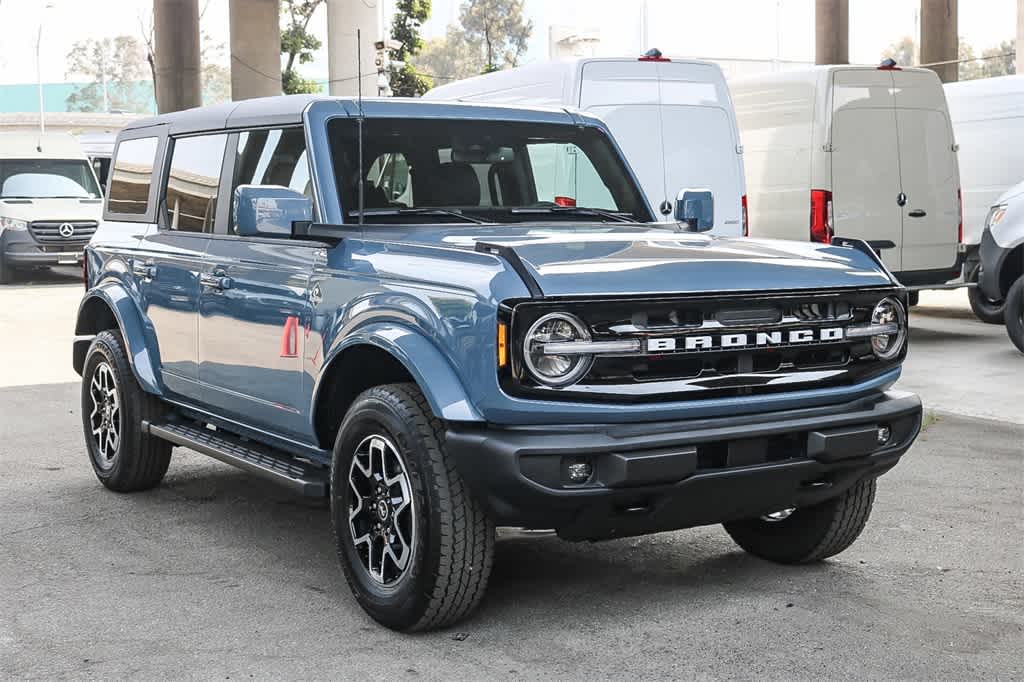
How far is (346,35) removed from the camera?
38781mm

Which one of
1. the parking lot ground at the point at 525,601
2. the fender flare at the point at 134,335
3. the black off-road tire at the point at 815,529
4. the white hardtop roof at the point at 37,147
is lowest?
the parking lot ground at the point at 525,601

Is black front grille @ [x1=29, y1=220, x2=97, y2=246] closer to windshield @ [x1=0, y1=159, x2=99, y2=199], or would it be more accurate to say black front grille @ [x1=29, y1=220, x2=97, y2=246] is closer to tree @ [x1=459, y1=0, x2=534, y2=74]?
windshield @ [x1=0, y1=159, x2=99, y2=199]

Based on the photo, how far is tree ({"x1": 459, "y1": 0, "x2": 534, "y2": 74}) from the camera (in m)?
81.2

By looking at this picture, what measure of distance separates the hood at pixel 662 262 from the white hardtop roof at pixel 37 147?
2117 centimetres

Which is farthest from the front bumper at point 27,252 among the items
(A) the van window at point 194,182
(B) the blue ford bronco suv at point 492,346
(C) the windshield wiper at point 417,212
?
(C) the windshield wiper at point 417,212

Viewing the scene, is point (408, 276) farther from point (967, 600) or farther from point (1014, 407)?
point (1014, 407)

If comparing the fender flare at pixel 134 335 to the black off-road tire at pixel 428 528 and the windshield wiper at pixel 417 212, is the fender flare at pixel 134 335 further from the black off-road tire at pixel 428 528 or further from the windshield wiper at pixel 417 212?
the black off-road tire at pixel 428 528

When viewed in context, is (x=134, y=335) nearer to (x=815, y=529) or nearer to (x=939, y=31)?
(x=815, y=529)

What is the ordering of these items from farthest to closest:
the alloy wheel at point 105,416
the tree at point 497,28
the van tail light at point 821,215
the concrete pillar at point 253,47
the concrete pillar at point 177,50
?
the tree at point 497,28 → the concrete pillar at point 253,47 → the concrete pillar at point 177,50 → the van tail light at point 821,215 → the alloy wheel at point 105,416

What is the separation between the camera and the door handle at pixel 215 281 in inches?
235

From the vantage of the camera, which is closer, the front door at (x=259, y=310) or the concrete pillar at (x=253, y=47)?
the front door at (x=259, y=310)

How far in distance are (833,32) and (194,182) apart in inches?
1266

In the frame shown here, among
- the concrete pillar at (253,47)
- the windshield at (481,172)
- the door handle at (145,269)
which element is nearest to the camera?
the windshield at (481,172)

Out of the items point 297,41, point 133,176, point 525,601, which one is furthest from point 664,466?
point 297,41
